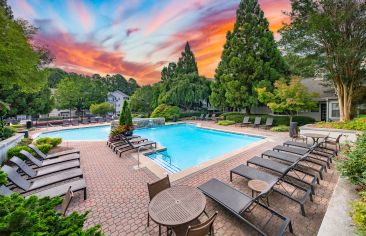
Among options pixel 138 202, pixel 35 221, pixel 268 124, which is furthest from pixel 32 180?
pixel 268 124

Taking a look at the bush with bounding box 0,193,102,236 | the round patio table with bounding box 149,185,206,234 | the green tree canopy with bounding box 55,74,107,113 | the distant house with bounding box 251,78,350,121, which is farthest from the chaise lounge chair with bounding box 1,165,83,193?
the green tree canopy with bounding box 55,74,107,113

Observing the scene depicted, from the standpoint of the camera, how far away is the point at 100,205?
163 inches

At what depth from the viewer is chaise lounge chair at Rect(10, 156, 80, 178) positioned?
16.7ft

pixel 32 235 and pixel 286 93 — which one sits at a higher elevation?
pixel 286 93

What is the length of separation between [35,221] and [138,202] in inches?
111

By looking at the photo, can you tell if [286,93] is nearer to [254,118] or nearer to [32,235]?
[254,118]

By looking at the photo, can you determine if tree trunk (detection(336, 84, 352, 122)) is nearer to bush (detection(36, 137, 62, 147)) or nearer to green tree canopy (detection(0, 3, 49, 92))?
green tree canopy (detection(0, 3, 49, 92))

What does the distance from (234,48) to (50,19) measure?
18.1 metres

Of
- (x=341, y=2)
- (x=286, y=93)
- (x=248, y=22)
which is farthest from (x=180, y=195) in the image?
(x=248, y=22)

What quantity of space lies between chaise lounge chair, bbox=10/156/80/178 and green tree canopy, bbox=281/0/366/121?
53.6 feet

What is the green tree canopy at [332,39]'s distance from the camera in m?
10.8

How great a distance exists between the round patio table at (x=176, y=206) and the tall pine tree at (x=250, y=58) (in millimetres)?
17425

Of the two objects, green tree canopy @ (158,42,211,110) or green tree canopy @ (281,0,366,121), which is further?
green tree canopy @ (158,42,211,110)

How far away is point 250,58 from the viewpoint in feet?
59.9
